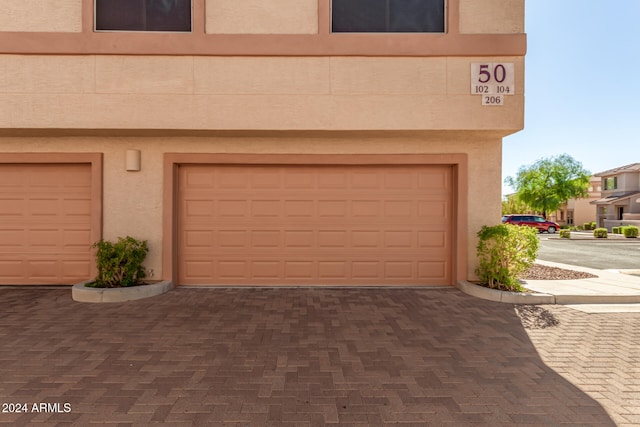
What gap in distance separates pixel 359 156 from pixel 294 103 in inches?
69.6

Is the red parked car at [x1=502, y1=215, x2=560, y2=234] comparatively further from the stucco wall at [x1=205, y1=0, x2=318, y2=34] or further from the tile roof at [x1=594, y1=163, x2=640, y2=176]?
the stucco wall at [x1=205, y1=0, x2=318, y2=34]

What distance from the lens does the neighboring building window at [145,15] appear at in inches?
244

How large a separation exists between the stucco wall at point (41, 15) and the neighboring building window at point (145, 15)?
413 millimetres

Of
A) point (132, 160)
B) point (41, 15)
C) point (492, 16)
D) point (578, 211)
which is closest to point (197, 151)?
point (132, 160)

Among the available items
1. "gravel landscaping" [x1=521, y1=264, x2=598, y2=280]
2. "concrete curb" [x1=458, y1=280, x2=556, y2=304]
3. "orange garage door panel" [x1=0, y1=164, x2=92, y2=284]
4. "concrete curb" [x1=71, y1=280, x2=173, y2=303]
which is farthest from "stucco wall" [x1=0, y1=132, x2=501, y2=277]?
"gravel landscaping" [x1=521, y1=264, x2=598, y2=280]

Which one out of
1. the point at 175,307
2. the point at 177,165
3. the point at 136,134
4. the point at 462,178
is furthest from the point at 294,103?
the point at 175,307

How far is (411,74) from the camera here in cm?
602

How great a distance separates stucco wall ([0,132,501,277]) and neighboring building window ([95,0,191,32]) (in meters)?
2.12

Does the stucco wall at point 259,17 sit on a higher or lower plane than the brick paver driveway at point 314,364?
higher

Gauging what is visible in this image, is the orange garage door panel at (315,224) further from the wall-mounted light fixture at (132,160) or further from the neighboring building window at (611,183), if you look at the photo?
the neighboring building window at (611,183)

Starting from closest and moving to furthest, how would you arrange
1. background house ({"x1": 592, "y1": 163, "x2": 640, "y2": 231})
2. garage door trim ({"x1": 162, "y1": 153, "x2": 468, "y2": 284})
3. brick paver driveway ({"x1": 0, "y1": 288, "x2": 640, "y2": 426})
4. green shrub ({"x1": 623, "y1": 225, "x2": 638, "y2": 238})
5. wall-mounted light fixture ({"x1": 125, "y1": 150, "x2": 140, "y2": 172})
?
1. brick paver driveway ({"x1": 0, "y1": 288, "x2": 640, "y2": 426})
2. wall-mounted light fixture ({"x1": 125, "y1": 150, "x2": 140, "y2": 172})
3. garage door trim ({"x1": 162, "y1": 153, "x2": 468, "y2": 284})
4. green shrub ({"x1": 623, "y1": 225, "x2": 638, "y2": 238})
5. background house ({"x1": 592, "y1": 163, "x2": 640, "y2": 231})

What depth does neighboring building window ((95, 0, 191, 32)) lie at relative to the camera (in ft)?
20.4

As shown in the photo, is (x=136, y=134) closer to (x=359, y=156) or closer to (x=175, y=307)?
(x=175, y=307)

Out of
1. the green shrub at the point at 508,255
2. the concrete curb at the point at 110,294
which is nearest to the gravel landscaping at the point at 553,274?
the green shrub at the point at 508,255
